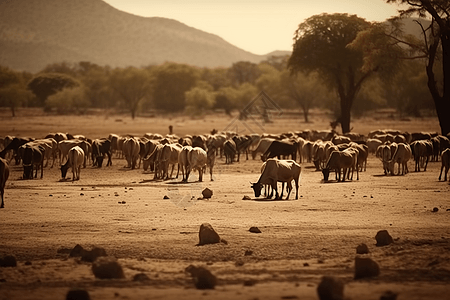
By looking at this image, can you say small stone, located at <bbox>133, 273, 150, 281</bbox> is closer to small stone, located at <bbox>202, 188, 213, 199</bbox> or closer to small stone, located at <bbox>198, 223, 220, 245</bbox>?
small stone, located at <bbox>198, 223, 220, 245</bbox>

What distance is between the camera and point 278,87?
327ft

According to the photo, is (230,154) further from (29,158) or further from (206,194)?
(206,194)

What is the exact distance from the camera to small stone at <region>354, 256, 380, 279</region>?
9.33 metres

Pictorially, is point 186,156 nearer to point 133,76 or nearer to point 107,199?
point 107,199

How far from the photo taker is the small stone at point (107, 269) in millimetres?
9367

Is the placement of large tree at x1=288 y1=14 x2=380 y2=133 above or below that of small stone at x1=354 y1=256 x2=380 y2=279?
above

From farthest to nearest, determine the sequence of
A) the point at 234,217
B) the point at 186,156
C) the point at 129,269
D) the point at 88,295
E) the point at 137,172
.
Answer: the point at 137,172
the point at 186,156
the point at 234,217
the point at 129,269
the point at 88,295

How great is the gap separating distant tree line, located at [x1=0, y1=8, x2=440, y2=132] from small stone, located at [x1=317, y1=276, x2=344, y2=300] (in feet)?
132

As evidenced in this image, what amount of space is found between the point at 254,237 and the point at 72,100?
92.5 metres

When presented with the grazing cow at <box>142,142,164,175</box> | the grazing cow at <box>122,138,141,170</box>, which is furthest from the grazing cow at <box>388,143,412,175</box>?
the grazing cow at <box>122,138,141,170</box>

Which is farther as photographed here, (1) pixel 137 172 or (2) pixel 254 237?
(1) pixel 137 172

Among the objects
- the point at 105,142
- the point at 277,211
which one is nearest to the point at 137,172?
the point at 105,142

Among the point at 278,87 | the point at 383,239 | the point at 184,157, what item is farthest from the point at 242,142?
the point at 278,87

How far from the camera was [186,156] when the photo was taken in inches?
914
